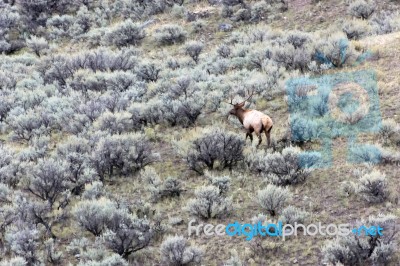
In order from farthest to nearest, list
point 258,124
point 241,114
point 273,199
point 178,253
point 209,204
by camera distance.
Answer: point 241,114
point 258,124
point 209,204
point 273,199
point 178,253

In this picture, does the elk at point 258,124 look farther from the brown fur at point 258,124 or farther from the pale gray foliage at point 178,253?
the pale gray foliage at point 178,253

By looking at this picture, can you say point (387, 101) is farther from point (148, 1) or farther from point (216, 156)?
point (148, 1)

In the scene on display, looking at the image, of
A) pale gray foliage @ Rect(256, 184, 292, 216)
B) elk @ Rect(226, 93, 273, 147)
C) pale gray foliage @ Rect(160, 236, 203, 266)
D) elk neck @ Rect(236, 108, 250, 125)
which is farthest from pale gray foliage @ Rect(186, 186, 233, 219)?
elk neck @ Rect(236, 108, 250, 125)

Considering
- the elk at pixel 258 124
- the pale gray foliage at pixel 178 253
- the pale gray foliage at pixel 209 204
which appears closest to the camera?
the pale gray foliage at pixel 178 253

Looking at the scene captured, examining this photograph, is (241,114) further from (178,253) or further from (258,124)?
(178,253)

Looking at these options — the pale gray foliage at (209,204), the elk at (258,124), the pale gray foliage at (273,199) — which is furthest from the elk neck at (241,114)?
the pale gray foliage at (273,199)

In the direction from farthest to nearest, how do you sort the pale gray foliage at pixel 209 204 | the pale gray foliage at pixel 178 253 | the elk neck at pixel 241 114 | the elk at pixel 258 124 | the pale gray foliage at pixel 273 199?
1. the elk neck at pixel 241 114
2. the elk at pixel 258 124
3. the pale gray foliage at pixel 209 204
4. the pale gray foliage at pixel 273 199
5. the pale gray foliage at pixel 178 253

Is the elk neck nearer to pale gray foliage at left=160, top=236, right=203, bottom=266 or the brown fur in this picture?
the brown fur

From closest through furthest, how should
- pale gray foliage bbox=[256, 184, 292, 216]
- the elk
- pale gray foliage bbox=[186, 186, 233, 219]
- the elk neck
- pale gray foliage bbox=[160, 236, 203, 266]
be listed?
1. pale gray foliage bbox=[160, 236, 203, 266]
2. pale gray foliage bbox=[256, 184, 292, 216]
3. pale gray foliage bbox=[186, 186, 233, 219]
4. the elk
5. the elk neck

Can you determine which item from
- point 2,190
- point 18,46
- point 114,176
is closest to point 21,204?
point 2,190

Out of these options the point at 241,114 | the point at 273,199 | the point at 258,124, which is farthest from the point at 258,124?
the point at 273,199

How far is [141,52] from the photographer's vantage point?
2023 cm

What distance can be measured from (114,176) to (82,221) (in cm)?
215

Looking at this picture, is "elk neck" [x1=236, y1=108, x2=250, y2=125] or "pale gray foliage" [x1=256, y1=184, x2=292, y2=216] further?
"elk neck" [x1=236, y1=108, x2=250, y2=125]
